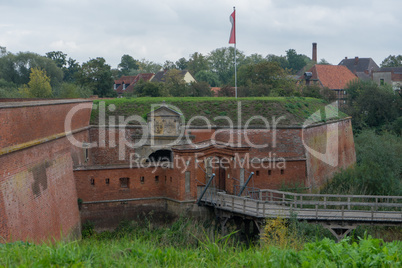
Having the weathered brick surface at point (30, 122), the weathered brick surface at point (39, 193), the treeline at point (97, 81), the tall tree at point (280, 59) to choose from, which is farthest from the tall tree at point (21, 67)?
the tall tree at point (280, 59)

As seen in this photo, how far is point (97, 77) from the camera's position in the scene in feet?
122

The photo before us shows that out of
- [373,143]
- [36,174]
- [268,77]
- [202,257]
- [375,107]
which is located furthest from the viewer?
[375,107]

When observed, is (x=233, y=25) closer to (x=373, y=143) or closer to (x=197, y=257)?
(x=373, y=143)

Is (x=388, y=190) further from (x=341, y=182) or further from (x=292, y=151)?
(x=292, y=151)

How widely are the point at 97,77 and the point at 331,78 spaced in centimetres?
2696

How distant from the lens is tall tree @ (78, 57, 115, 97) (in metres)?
37.2

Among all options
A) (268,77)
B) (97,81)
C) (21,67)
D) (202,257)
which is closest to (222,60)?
(21,67)

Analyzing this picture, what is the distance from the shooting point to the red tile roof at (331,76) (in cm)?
4994

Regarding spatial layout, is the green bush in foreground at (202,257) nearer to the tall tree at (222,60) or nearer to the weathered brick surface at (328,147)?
the weathered brick surface at (328,147)

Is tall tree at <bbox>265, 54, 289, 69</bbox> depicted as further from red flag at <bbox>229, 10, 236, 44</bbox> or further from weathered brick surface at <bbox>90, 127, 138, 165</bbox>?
weathered brick surface at <bbox>90, 127, 138, 165</bbox>

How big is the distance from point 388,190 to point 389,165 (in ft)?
7.65

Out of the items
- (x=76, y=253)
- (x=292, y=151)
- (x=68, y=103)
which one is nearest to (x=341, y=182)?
(x=292, y=151)

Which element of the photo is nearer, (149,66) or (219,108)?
(219,108)

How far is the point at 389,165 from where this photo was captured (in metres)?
25.5
